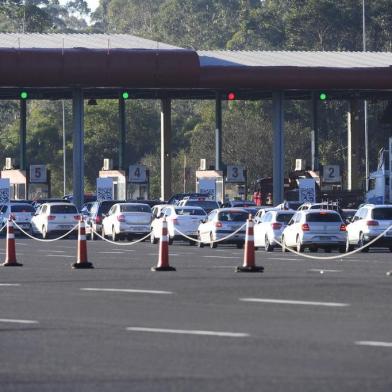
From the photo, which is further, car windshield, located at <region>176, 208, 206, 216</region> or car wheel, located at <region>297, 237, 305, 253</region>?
car windshield, located at <region>176, 208, 206, 216</region>

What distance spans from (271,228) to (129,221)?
11246mm

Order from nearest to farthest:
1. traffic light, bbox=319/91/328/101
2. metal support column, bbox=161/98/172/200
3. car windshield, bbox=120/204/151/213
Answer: car windshield, bbox=120/204/151/213
traffic light, bbox=319/91/328/101
metal support column, bbox=161/98/172/200

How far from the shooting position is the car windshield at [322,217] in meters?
45.0

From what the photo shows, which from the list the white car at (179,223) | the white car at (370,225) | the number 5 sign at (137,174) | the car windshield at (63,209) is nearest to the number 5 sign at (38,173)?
the number 5 sign at (137,174)

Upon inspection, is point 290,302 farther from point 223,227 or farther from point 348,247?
point 223,227

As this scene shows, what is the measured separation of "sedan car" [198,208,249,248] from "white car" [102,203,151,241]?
5.96m

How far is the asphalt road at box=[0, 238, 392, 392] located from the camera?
13.4 m

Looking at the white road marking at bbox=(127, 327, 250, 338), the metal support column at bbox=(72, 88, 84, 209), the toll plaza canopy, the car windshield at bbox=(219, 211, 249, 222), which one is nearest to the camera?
the white road marking at bbox=(127, 327, 250, 338)

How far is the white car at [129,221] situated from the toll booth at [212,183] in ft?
57.5

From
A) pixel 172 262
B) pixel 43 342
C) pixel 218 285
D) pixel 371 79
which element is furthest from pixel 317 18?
pixel 43 342

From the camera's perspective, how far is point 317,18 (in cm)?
12444

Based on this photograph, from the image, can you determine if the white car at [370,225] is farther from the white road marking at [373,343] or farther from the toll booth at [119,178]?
the toll booth at [119,178]

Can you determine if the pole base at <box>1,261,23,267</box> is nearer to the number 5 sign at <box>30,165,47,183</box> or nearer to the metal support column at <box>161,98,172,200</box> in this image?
the number 5 sign at <box>30,165,47,183</box>

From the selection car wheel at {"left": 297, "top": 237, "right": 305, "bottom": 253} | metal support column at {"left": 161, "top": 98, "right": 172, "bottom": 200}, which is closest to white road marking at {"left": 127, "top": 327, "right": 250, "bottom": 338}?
car wheel at {"left": 297, "top": 237, "right": 305, "bottom": 253}
